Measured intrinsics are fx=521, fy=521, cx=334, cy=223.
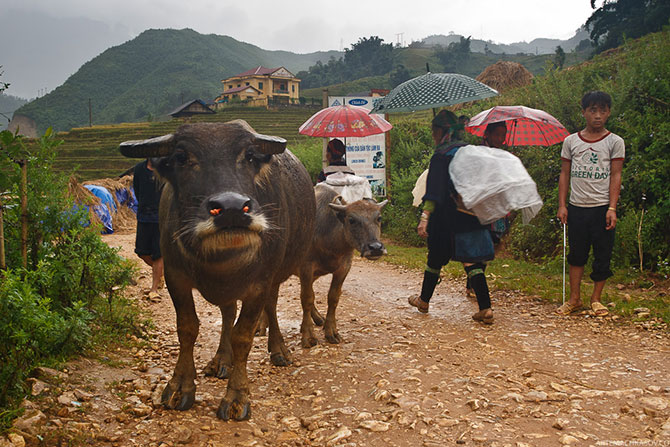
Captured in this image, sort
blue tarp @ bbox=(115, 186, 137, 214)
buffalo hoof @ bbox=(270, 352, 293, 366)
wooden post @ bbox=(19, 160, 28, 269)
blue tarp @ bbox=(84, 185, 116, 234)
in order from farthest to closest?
blue tarp @ bbox=(115, 186, 137, 214)
blue tarp @ bbox=(84, 185, 116, 234)
buffalo hoof @ bbox=(270, 352, 293, 366)
wooden post @ bbox=(19, 160, 28, 269)

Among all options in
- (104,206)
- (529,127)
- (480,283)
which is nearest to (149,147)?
(480,283)

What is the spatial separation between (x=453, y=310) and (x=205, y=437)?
3.86m

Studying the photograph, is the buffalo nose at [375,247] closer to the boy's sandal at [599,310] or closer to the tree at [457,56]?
the boy's sandal at [599,310]

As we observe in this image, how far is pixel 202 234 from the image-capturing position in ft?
9.26

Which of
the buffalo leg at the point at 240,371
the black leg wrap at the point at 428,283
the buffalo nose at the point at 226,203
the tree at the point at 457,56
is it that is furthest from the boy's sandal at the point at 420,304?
the tree at the point at 457,56

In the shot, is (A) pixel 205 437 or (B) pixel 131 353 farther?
(B) pixel 131 353

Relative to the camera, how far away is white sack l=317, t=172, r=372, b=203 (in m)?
5.79

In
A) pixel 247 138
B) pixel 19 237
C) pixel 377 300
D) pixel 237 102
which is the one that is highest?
pixel 237 102

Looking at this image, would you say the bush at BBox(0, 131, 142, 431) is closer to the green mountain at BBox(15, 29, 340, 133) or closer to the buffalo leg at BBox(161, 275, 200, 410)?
the buffalo leg at BBox(161, 275, 200, 410)

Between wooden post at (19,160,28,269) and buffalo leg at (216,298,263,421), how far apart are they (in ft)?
5.54

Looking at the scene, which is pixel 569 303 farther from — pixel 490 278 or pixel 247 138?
pixel 247 138

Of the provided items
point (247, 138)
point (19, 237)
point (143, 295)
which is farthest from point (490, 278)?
point (19, 237)

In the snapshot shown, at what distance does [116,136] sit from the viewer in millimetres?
41500

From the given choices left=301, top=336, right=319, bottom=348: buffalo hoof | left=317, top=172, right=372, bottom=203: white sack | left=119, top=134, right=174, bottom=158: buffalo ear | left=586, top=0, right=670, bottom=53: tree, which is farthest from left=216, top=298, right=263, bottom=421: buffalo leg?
left=586, top=0, right=670, bottom=53: tree
